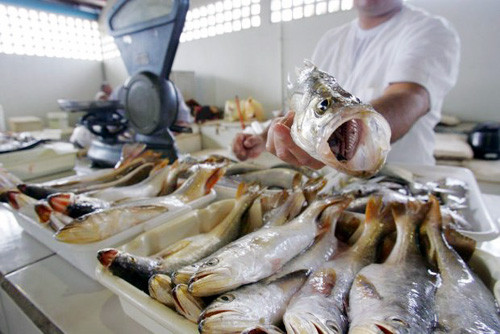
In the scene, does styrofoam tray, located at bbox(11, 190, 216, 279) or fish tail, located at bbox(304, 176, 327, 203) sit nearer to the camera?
styrofoam tray, located at bbox(11, 190, 216, 279)

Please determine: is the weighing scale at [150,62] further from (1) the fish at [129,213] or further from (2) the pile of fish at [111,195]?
(1) the fish at [129,213]

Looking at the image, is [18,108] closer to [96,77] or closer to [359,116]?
[96,77]

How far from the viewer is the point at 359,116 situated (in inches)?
16.3

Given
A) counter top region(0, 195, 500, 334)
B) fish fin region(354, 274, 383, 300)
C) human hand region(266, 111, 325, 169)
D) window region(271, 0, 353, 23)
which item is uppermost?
window region(271, 0, 353, 23)

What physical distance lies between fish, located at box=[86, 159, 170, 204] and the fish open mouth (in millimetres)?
815

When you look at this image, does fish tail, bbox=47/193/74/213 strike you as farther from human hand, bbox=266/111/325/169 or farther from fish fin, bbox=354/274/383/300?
fish fin, bbox=354/274/383/300

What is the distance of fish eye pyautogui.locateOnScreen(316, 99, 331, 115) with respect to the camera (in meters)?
0.46

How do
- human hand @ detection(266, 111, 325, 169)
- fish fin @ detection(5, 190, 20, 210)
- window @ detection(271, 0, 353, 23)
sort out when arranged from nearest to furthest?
human hand @ detection(266, 111, 325, 169), fish fin @ detection(5, 190, 20, 210), window @ detection(271, 0, 353, 23)

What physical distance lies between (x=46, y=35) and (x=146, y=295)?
8.00 m

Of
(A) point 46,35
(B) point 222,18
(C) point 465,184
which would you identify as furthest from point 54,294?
(A) point 46,35

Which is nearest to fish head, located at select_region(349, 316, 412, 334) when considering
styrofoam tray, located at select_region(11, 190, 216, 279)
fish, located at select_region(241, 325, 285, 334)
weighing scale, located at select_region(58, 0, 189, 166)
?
fish, located at select_region(241, 325, 285, 334)

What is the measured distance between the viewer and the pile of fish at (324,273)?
0.47 m

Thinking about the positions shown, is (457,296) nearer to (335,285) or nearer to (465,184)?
(335,285)

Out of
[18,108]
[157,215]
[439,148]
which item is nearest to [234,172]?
[157,215]
